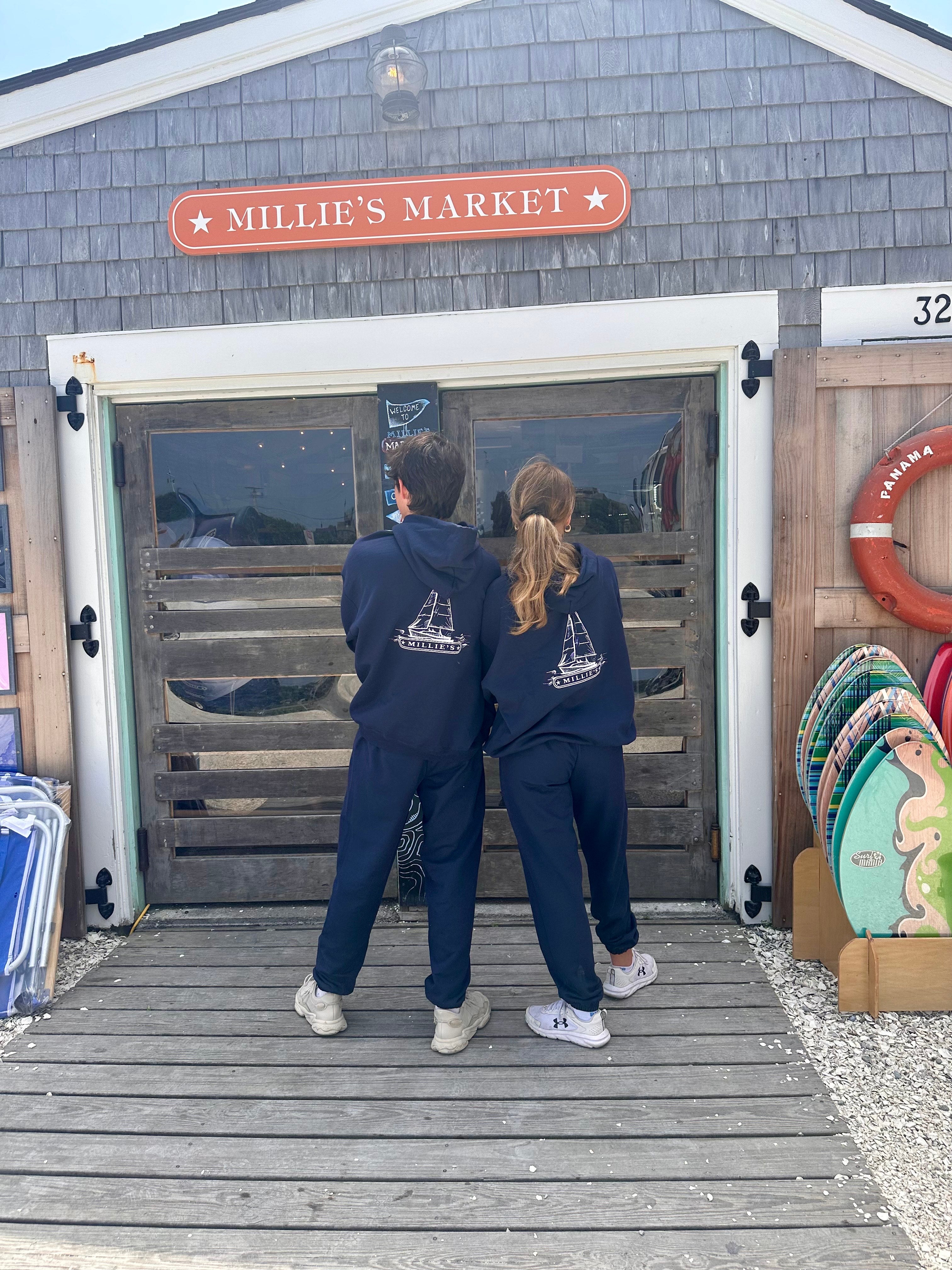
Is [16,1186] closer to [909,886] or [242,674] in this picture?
[242,674]

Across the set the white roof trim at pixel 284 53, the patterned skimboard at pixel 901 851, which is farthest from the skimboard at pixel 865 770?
the white roof trim at pixel 284 53

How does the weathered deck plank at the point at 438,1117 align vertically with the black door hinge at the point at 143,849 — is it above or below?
below

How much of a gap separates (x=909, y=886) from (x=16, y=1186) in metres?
2.43

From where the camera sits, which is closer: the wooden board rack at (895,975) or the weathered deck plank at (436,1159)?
the weathered deck plank at (436,1159)

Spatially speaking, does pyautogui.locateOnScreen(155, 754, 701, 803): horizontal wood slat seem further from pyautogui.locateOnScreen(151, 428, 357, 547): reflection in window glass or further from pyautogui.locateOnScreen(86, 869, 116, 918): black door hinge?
pyautogui.locateOnScreen(151, 428, 357, 547): reflection in window glass

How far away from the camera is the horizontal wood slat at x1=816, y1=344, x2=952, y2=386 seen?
284cm

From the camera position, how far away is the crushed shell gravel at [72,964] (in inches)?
101

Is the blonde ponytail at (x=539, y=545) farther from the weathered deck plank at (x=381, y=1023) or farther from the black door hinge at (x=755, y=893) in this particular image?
the black door hinge at (x=755, y=893)

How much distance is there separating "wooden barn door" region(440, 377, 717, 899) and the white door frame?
2.7 inches

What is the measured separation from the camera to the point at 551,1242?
170cm

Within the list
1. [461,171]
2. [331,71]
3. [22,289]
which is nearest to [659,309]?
[461,171]

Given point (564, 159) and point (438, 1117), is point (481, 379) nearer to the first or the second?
point (564, 159)

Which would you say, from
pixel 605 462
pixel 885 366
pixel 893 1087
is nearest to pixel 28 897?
pixel 605 462

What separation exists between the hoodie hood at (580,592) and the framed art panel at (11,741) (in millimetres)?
2135
